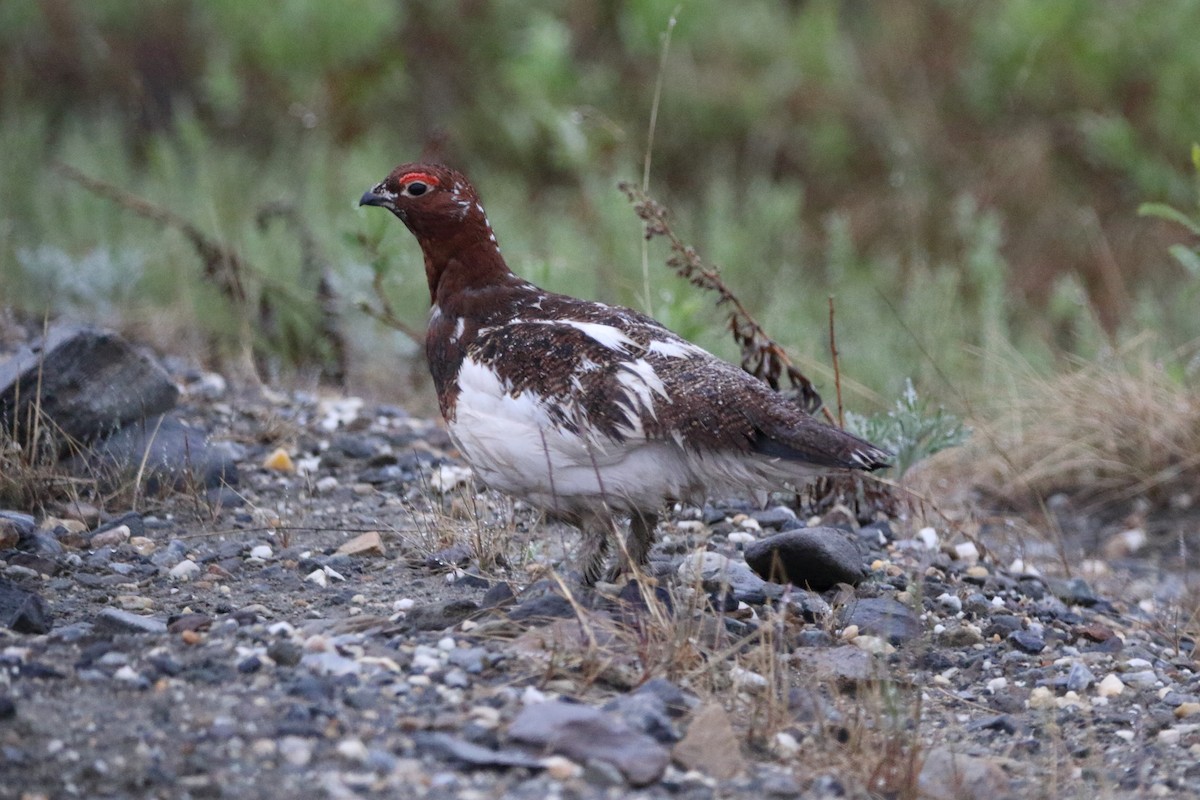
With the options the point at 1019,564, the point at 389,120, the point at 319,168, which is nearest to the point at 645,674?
the point at 1019,564

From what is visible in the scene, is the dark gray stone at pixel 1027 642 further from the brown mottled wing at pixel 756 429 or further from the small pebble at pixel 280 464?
the small pebble at pixel 280 464

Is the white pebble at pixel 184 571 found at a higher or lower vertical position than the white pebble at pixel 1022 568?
lower

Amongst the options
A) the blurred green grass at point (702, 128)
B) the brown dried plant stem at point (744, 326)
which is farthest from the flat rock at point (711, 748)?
the blurred green grass at point (702, 128)

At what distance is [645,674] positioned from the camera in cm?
335

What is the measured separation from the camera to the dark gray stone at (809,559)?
4.24 m

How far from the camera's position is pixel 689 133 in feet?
35.3

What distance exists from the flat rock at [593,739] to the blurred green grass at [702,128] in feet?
15.1

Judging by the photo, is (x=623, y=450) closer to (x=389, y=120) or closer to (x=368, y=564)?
(x=368, y=564)

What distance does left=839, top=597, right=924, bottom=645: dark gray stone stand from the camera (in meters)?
3.96

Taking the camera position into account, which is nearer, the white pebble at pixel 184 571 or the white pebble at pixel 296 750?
the white pebble at pixel 296 750

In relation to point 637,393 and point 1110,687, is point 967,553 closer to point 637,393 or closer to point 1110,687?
point 1110,687

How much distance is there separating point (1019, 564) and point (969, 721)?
1497 mm

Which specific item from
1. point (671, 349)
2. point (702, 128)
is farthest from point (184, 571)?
point (702, 128)

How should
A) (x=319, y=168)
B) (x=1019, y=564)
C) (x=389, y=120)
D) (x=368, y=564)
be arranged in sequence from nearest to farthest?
(x=368, y=564)
(x=1019, y=564)
(x=319, y=168)
(x=389, y=120)
